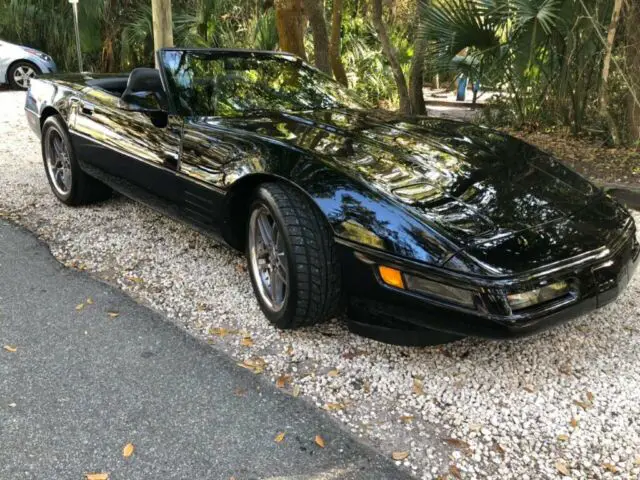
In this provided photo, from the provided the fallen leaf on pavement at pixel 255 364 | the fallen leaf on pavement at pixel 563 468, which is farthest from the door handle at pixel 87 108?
the fallen leaf on pavement at pixel 563 468

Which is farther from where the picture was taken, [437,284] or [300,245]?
[300,245]

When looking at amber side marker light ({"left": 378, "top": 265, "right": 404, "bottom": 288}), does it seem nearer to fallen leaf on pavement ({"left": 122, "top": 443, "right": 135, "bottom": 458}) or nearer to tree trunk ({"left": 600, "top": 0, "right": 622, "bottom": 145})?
fallen leaf on pavement ({"left": 122, "top": 443, "right": 135, "bottom": 458})

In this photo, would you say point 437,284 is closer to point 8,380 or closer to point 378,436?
point 378,436

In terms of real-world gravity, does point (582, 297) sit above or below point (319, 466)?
above

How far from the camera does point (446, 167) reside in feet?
9.55

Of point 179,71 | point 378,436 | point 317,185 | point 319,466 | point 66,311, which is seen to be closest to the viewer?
point 319,466

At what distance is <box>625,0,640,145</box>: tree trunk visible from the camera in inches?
245

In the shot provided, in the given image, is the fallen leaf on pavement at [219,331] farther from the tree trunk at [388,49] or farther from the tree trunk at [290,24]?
the tree trunk at [388,49]

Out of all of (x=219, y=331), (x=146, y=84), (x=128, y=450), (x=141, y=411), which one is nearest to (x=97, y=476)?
(x=128, y=450)

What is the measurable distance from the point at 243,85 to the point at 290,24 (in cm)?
462

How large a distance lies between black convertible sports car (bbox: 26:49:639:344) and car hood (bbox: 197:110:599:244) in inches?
0.4

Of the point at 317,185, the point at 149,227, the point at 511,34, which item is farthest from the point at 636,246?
the point at 511,34

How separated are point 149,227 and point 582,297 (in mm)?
3279

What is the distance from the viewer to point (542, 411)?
240 cm
